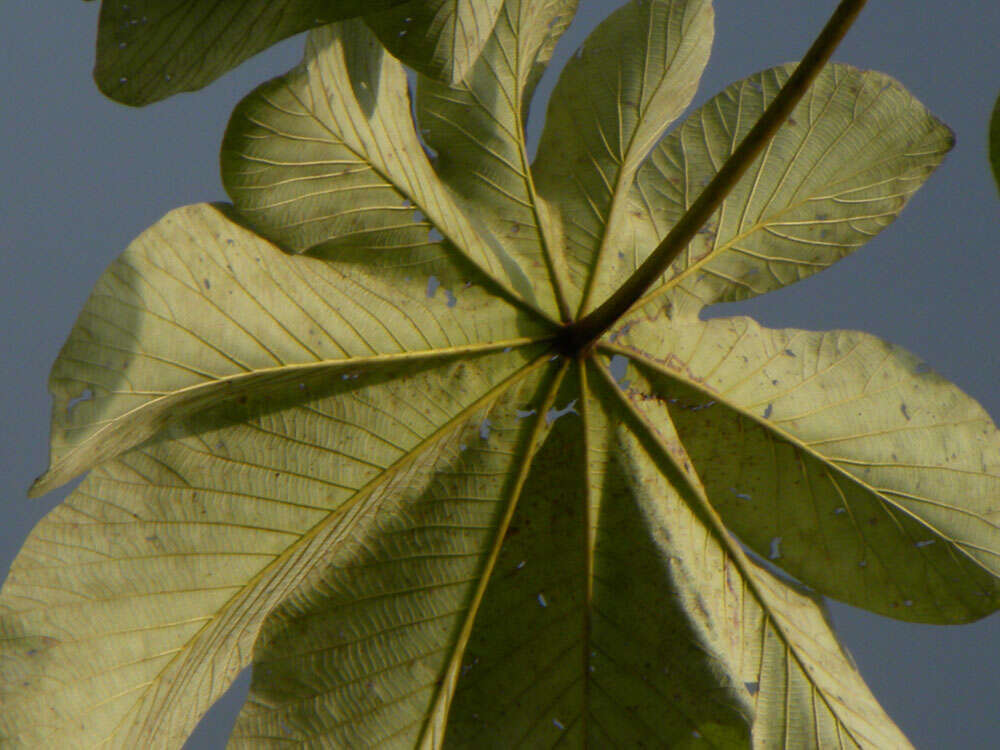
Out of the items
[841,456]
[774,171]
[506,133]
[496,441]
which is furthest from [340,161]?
[841,456]

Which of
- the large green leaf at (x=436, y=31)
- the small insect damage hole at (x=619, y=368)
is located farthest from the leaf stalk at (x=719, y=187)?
the large green leaf at (x=436, y=31)

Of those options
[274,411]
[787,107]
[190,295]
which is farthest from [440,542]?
[787,107]

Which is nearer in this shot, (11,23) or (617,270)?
(617,270)

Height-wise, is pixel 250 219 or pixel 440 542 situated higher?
pixel 250 219

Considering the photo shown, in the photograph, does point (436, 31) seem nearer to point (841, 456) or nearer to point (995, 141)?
point (995, 141)

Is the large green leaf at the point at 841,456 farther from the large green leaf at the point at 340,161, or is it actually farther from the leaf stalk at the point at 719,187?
the large green leaf at the point at 340,161

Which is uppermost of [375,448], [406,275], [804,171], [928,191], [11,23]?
[11,23]

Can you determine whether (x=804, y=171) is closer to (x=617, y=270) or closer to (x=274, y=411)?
(x=617, y=270)
